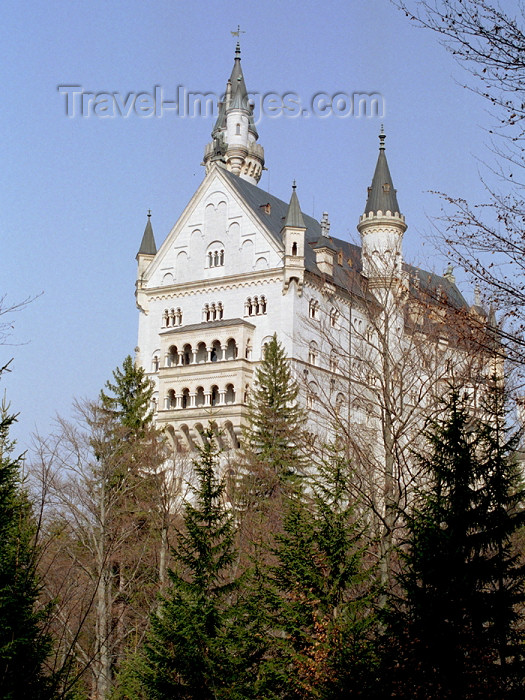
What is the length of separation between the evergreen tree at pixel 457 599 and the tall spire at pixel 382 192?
4342 centimetres

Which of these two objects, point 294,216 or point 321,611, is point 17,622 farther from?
point 294,216

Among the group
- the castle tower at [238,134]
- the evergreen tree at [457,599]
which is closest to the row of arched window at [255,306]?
the castle tower at [238,134]

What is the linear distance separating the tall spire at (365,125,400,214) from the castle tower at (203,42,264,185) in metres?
19.2

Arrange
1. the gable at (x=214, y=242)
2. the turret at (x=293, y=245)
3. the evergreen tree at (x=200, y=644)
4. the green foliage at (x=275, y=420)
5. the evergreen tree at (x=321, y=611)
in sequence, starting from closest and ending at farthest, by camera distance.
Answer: the evergreen tree at (x=321, y=611) < the evergreen tree at (x=200, y=644) < the green foliage at (x=275, y=420) < the turret at (x=293, y=245) < the gable at (x=214, y=242)

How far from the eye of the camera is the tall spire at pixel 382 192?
6050 centimetres

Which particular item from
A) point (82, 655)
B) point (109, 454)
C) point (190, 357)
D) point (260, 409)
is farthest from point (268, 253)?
point (82, 655)

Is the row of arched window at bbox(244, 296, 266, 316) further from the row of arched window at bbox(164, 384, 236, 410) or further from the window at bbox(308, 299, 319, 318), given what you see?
the row of arched window at bbox(164, 384, 236, 410)

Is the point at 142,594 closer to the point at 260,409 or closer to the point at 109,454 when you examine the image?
the point at 109,454

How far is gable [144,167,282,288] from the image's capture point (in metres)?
56.2

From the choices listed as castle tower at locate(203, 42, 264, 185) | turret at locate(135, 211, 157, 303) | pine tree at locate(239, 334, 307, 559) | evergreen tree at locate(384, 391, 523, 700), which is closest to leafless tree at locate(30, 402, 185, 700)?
pine tree at locate(239, 334, 307, 559)

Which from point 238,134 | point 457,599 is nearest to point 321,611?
point 457,599

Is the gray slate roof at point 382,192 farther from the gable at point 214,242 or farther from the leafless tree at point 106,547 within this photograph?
the leafless tree at point 106,547

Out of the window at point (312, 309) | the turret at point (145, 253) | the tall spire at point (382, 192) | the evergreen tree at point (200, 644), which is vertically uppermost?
the tall spire at point (382, 192)

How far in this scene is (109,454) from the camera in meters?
33.8
